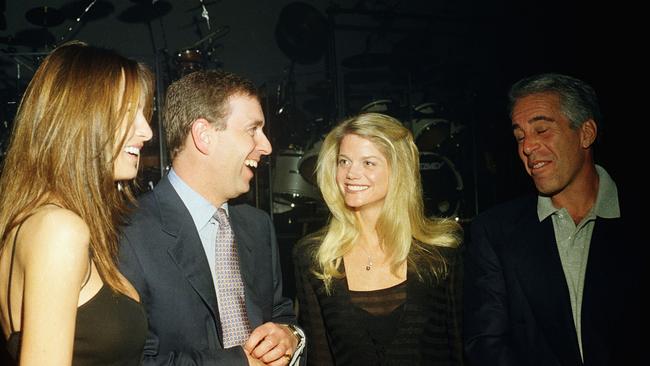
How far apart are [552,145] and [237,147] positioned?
1.56 meters

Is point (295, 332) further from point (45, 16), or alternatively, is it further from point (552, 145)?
point (45, 16)

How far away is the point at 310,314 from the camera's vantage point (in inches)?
99.1

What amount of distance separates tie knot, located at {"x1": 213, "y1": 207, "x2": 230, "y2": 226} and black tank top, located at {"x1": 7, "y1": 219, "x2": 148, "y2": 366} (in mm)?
743

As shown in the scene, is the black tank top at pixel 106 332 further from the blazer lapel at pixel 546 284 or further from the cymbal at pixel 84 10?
the cymbal at pixel 84 10

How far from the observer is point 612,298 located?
1.93 metres

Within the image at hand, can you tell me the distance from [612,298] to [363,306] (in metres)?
1.13

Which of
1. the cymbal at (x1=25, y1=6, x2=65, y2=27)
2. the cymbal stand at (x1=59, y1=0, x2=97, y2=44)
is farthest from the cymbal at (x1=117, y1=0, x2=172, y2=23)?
the cymbal at (x1=25, y1=6, x2=65, y2=27)

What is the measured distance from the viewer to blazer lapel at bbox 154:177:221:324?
192 cm

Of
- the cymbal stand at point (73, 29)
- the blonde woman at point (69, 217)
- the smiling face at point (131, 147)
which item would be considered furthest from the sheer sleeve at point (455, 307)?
the cymbal stand at point (73, 29)

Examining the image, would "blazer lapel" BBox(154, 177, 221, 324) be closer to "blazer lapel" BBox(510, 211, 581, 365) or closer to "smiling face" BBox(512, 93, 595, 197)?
"blazer lapel" BBox(510, 211, 581, 365)

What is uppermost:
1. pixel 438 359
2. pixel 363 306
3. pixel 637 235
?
pixel 637 235

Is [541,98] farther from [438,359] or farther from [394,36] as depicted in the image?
[394,36]

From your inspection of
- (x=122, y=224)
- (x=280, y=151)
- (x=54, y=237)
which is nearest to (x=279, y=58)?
(x=280, y=151)

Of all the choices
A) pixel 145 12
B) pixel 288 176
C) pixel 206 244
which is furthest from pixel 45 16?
pixel 206 244
